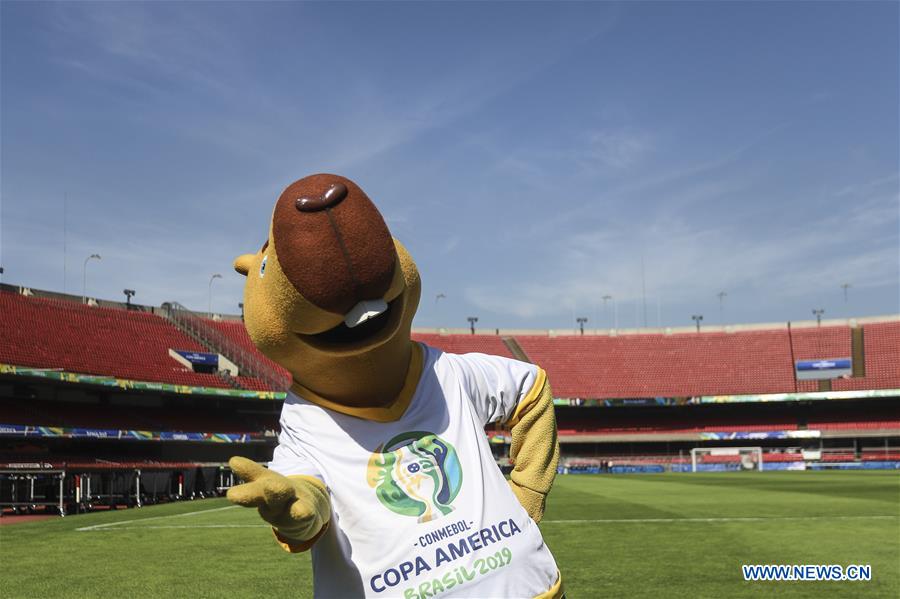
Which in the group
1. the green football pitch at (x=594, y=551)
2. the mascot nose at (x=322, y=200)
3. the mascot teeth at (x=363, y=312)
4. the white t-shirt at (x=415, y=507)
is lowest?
the green football pitch at (x=594, y=551)

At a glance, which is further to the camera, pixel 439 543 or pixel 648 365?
pixel 648 365

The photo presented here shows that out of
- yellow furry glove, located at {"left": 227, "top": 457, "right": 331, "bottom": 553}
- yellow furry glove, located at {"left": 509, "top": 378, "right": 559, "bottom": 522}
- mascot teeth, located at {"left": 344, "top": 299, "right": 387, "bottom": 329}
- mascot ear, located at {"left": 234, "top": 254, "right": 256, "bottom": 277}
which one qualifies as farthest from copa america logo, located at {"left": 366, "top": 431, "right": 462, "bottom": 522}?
mascot ear, located at {"left": 234, "top": 254, "right": 256, "bottom": 277}

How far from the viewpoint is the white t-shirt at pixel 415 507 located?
3.40 metres

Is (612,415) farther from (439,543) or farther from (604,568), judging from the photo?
(439,543)

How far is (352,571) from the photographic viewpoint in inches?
134

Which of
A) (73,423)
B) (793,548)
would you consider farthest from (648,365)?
(793,548)

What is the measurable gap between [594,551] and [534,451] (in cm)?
710

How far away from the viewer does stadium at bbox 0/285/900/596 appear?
1553 centimetres

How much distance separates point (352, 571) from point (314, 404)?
80 cm

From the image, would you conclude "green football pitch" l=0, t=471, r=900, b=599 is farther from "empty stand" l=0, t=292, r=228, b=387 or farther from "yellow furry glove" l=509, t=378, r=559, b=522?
"empty stand" l=0, t=292, r=228, b=387

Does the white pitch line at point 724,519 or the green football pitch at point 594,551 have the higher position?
the green football pitch at point 594,551

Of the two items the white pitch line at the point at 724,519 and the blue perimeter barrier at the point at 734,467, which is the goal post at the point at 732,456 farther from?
the white pitch line at the point at 724,519

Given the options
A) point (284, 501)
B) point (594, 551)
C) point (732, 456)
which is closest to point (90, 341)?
point (594, 551)

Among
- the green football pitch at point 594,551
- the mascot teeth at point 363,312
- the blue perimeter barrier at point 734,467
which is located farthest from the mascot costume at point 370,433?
the blue perimeter barrier at point 734,467
